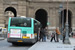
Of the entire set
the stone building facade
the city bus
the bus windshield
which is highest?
the stone building facade

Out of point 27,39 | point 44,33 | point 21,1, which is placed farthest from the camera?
point 21,1

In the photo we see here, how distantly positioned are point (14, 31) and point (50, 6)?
1076 inches

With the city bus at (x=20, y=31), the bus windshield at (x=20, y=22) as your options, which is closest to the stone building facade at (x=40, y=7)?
the bus windshield at (x=20, y=22)

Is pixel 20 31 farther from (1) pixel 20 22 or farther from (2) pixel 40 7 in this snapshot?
(2) pixel 40 7

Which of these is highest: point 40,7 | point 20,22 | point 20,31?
point 40,7

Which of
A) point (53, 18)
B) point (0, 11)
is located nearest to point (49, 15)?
point (53, 18)

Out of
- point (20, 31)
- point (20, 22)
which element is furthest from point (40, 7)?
point (20, 31)

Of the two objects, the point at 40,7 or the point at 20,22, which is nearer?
the point at 20,22

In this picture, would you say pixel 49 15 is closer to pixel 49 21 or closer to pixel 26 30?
pixel 49 21

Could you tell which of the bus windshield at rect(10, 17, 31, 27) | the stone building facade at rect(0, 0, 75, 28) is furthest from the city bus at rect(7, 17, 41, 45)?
the stone building facade at rect(0, 0, 75, 28)

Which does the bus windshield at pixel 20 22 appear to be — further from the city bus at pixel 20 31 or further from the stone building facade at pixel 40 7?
the stone building facade at pixel 40 7

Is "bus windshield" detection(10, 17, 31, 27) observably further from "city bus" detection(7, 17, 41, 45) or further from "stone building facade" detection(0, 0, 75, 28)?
"stone building facade" detection(0, 0, 75, 28)

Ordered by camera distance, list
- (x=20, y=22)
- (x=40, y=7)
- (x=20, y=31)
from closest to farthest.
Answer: (x=20, y=31) → (x=20, y=22) → (x=40, y=7)

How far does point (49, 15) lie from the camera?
158 ft
